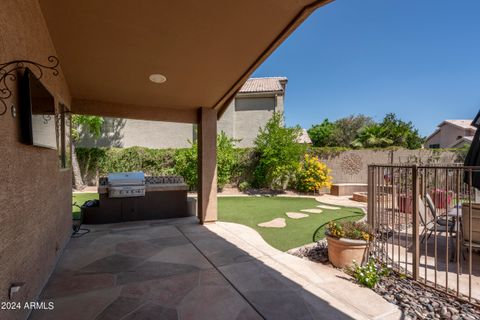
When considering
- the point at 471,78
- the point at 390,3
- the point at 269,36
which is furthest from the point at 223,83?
the point at 471,78

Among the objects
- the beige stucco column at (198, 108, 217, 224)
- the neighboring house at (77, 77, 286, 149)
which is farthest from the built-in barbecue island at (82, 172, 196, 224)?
the neighboring house at (77, 77, 286, 149)

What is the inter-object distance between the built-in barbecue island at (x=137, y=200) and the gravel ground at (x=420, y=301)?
17.3ft

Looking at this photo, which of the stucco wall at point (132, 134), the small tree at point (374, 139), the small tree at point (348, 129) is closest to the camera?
the stucco wall at point (132, 134)

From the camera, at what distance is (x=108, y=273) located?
3441 mm

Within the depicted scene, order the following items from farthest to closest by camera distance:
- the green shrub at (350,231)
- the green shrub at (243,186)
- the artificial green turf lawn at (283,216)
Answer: the green shrub at (243,186) < the artificial green turf lawn at (283,216) < the green shrub at (350,231)

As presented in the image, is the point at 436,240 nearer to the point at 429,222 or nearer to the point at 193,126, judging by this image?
the point at 429,222

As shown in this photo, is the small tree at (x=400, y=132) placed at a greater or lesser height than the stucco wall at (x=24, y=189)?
greater

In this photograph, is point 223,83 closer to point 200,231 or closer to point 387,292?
point 200,231

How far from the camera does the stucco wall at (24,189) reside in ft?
6.15

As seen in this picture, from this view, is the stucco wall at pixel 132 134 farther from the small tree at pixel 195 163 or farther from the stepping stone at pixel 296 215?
the stepping stone at pixel 296 215

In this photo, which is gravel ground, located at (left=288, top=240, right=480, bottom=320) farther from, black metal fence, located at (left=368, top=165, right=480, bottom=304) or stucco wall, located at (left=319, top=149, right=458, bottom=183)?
stucco wall, located at (left=319, top=149, right=458, bottom=183)

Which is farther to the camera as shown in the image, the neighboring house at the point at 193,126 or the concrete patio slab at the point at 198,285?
the neighboring house at the point at 193,126

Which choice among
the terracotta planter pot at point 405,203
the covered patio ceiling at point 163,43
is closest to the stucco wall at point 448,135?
the terracotta planter pot at point 405,203

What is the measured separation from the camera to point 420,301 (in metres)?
2.78
